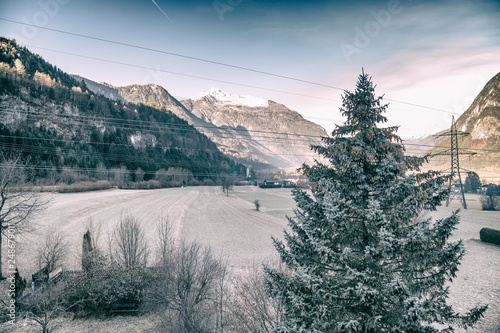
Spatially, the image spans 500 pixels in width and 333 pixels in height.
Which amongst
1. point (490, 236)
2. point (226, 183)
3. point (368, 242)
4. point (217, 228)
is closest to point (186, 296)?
point (368, 242)

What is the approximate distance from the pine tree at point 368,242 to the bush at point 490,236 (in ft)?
152

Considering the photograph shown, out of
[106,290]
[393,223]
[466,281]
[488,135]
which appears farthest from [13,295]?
[488,135]

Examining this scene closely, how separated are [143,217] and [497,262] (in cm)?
6027

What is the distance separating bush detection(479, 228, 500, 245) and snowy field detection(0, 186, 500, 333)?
51.0 inches

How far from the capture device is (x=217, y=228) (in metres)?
52.4

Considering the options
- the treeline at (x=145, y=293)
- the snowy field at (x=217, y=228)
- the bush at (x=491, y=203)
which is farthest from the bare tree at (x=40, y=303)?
the bush at (x=491, y=203)

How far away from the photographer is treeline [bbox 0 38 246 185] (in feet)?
234

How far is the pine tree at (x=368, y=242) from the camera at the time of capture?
24.3 feet

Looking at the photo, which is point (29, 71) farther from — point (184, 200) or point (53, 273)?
point (53, 273)

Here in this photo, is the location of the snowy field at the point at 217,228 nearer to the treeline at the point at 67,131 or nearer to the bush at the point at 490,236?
the bush at the point at 490,236

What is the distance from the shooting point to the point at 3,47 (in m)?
132

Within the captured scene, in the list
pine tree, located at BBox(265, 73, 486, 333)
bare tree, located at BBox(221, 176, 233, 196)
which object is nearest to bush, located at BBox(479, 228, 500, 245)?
pine tree, located at BBox(265, 73, 486, 333)

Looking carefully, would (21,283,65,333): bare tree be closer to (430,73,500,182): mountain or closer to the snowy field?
the snowy field

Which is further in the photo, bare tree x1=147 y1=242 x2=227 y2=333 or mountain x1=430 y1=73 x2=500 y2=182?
mountain x1=430 y1=73 x2=500 y2=182
